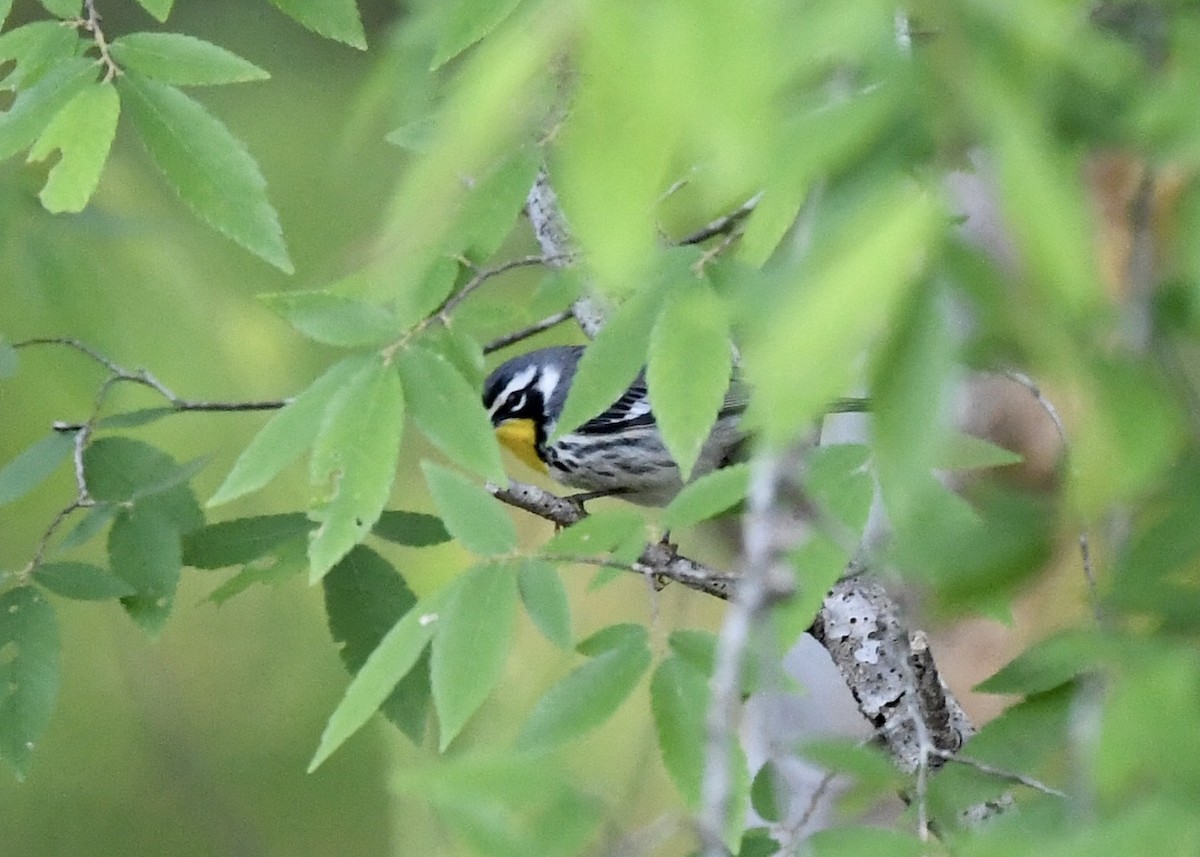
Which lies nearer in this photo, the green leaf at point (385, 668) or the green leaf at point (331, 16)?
the green leaf at point (385, 668)

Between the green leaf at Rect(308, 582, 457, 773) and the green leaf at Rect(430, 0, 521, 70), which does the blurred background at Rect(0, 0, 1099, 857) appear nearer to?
the green leaf at Rect(430, 0, 521, 70)

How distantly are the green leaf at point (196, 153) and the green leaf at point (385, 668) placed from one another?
0.22 meters

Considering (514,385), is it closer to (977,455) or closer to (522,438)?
(522,438)

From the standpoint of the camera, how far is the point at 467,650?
50 cm

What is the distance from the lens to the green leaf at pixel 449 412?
1.82 feet

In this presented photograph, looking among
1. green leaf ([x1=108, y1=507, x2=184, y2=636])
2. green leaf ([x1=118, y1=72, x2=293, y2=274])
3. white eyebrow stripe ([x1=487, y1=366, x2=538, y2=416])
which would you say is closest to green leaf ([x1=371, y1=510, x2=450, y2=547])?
green leaf ([x1=108, y1=507, x2=184, y2=636])

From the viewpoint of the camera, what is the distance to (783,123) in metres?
0.27

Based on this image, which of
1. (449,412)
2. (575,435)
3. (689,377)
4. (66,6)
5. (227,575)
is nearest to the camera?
(689,377)

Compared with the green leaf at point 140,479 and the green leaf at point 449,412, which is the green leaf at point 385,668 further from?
the green leaf at point 140,479

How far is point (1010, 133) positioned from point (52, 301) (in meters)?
1.16

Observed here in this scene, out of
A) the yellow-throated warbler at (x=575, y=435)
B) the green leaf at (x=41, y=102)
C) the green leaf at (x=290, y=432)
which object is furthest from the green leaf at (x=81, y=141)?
the yellow-throated warbler at (x=575, y=435)

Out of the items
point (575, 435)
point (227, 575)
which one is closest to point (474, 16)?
point (575, 435)

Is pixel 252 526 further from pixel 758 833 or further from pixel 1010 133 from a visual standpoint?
pixel 1010 133

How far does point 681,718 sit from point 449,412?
16cm
